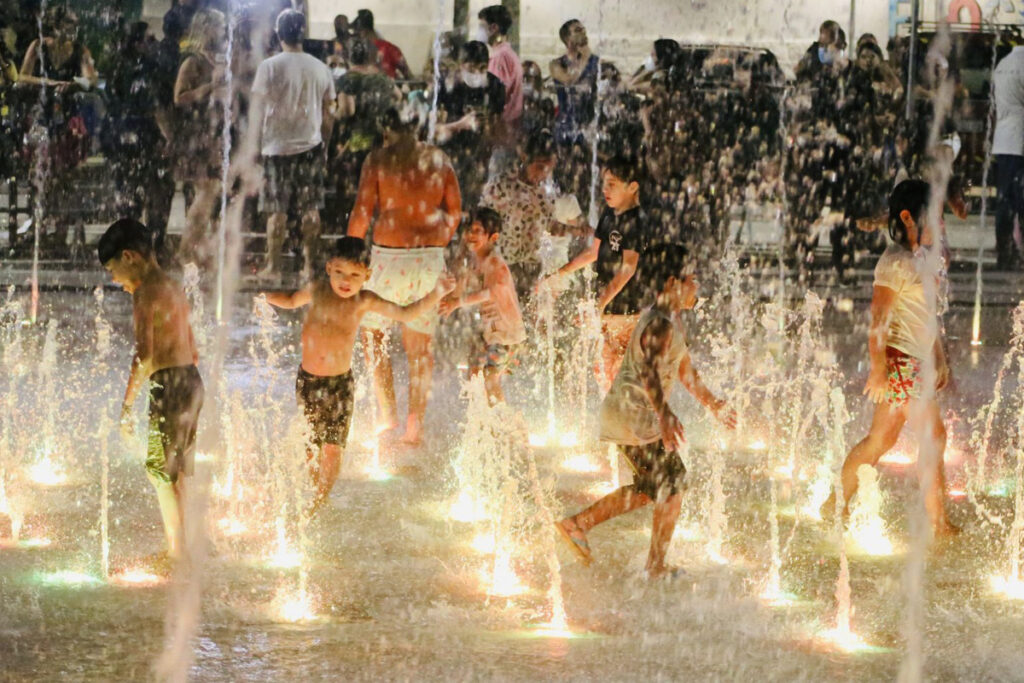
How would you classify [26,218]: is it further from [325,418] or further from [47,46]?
[325,418]

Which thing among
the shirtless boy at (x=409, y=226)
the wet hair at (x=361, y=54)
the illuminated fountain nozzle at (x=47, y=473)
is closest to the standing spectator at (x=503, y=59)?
the wet hair at (x=361, y=54)

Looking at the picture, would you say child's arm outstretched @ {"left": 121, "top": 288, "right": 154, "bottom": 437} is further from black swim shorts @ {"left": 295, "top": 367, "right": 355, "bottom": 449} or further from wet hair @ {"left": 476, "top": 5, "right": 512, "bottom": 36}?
wet hair @ {"left": 476, "top": 5, "right": 512, "bottom": 36}

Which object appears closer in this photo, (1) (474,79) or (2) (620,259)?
(2) (620,259)

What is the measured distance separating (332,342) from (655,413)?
4.29 feet

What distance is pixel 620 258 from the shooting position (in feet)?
22.5

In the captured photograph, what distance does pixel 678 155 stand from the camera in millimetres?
13023

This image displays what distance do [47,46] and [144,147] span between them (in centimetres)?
130

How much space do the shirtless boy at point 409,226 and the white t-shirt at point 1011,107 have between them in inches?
271

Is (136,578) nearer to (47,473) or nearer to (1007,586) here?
(47,473)

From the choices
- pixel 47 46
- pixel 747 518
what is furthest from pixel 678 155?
pixel 747 518

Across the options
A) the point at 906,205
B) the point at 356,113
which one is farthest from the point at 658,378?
the point at 356,113

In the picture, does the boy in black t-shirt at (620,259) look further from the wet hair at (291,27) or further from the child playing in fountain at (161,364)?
A: the wet hair at (291,27)

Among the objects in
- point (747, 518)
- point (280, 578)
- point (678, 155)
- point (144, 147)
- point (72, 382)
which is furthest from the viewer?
point (678, 155)

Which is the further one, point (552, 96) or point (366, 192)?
point (552, 96)
